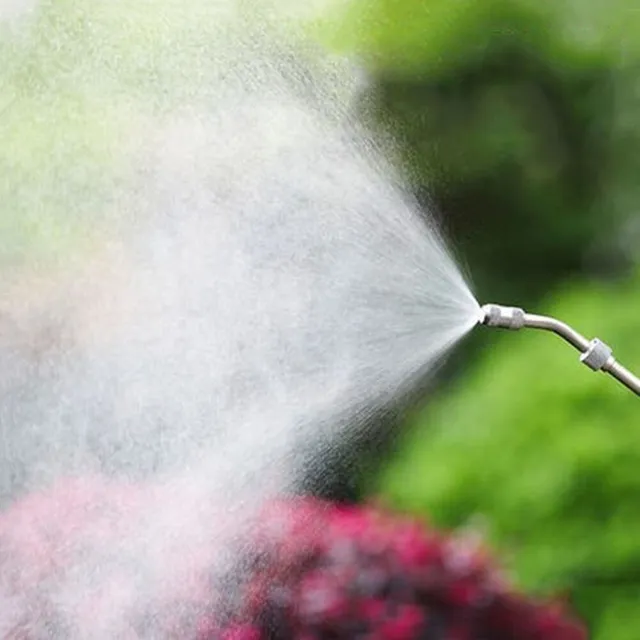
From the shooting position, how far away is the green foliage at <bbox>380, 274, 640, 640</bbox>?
3.74m

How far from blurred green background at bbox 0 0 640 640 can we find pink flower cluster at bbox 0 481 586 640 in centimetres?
80

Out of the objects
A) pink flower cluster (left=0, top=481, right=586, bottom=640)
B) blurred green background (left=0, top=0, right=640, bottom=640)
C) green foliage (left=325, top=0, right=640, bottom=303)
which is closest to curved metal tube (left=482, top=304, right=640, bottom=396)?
pink flower cluster (left=0, top=481, right=586, bottom=640)

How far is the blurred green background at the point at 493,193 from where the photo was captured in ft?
12.2

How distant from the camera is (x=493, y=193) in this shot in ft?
20.8

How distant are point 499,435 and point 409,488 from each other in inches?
12.8

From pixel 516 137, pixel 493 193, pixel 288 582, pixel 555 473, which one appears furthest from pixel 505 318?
pixel 493 193

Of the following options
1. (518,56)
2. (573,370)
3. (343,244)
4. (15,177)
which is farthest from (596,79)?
(343,244)

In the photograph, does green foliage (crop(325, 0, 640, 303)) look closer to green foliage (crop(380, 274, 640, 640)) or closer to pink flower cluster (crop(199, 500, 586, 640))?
green foliage (crop(380, 274, 640, 640))

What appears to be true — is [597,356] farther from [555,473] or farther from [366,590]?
[555,473]

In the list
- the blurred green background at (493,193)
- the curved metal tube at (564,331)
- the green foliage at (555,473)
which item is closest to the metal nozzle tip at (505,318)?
the curved metal tube at (564,331)

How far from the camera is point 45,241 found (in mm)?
3381

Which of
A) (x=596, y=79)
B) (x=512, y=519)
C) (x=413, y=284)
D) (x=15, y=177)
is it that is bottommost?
(x=413, y=284)

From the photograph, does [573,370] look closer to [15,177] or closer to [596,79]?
[15,177]

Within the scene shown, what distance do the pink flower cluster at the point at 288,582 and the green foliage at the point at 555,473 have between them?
0.77 meters
